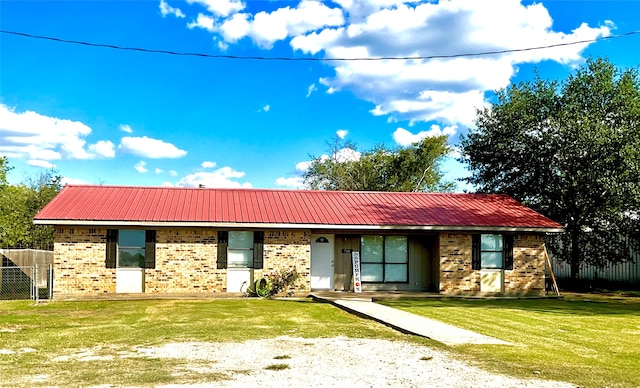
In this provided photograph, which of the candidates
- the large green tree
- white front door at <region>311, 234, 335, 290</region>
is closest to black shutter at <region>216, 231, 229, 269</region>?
white front door at <region>311, 234, 335, 290</region>

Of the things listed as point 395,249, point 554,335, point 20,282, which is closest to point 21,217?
point 20,282

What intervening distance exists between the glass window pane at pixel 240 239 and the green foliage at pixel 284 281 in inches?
47.0

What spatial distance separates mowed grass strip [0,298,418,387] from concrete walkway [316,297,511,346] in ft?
0.90

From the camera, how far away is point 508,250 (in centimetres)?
2145

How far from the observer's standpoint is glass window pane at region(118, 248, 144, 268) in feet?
63.6

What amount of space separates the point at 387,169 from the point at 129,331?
36506 mm

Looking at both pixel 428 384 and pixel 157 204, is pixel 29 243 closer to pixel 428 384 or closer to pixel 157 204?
pixel 157 204

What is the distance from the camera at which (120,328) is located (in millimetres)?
12438

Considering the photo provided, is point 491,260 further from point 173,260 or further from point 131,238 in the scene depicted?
point 131,238

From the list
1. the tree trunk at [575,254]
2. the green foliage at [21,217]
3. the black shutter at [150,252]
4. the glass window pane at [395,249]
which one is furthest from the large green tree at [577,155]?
the green foliage at [21,217]

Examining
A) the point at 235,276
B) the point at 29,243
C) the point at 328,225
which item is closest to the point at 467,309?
the point at 328,225

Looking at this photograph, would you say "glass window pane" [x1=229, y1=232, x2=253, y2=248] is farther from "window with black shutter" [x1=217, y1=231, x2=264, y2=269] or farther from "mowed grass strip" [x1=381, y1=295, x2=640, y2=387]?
"mowed grass strip" [x1=381, y1=295, x2=640, y2=387]

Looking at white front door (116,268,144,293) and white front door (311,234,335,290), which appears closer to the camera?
white front door (116,268,144,293)

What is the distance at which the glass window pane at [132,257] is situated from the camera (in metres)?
19.4
